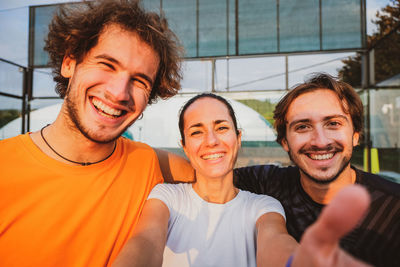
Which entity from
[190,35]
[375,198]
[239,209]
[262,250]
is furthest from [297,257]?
[190,35]

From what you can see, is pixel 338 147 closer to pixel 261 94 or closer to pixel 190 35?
pixel 261 94

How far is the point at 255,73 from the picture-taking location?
7.31 metres

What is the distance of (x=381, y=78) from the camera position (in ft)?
21.4

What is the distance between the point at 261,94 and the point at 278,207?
6132mm

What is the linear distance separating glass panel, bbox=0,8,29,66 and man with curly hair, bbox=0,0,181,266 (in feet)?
26.3

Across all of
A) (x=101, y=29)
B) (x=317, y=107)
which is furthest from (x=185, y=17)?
(x=317, y=107)

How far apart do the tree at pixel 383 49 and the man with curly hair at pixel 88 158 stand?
587 cm

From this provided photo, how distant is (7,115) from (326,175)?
9.27m

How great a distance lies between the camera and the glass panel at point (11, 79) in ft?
23.9

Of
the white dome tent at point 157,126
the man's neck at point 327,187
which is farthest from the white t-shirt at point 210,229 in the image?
the white dome tent at point 157,126

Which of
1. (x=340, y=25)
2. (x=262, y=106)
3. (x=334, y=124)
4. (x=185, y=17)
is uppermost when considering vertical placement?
(x=185, y=17)

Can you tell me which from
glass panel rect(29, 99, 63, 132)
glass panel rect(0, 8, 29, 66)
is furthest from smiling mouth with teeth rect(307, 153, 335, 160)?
glass panel rect(0, 8, 29, 66)

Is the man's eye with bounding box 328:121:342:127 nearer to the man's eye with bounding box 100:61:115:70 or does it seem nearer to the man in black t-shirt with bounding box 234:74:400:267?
the man in black t-shirt with bounding box 234:74:400:267

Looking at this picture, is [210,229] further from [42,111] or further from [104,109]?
[42,111]
